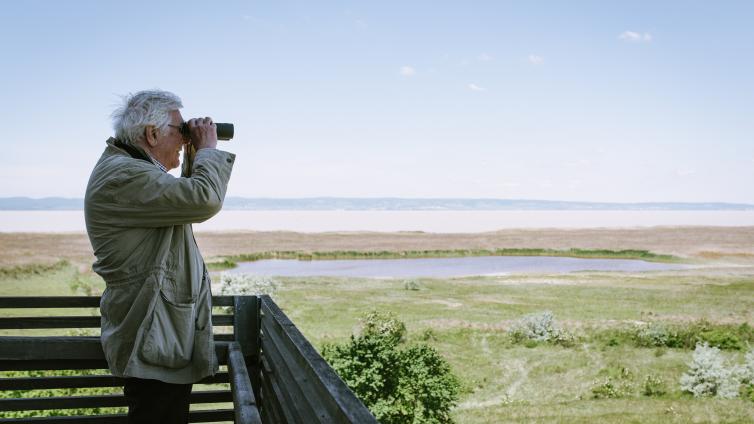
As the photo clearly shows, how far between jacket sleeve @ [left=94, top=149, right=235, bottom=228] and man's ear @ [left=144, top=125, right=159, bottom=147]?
0.40ft

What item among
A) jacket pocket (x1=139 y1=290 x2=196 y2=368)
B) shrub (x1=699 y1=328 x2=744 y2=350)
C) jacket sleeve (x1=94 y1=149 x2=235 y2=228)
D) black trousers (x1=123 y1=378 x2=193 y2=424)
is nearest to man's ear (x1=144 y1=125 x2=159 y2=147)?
jacket sleeve (x1=94 y1=149 x2=235 y2=228)

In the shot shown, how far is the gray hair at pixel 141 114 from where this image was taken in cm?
145

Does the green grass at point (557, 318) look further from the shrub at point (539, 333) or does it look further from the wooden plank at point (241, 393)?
the wooden plank at point (241, 393)

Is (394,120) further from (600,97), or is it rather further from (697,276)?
(697,276)

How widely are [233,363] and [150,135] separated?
0.98m

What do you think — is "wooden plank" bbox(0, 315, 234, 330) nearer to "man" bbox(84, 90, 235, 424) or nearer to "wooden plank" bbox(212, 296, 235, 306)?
"wooden plank" bbox(212, 296, 235, 306)

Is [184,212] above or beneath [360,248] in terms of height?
above

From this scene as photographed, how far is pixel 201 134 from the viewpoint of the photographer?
1501 millimetres

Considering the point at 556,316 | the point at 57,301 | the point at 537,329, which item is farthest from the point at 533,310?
the point at 57,301

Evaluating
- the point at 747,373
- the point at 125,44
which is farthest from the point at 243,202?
the point at 747,373

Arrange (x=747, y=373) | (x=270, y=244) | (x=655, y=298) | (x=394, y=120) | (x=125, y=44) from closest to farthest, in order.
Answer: (x=747, y=373)
(x=125, y=44)
(x=655, y=298)
(x=270, y=244)
(x=394, y=120)

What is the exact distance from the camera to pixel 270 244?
199ft

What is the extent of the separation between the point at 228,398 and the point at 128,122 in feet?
5.67

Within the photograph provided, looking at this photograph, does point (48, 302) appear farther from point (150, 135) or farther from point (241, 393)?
point (150, 135)
